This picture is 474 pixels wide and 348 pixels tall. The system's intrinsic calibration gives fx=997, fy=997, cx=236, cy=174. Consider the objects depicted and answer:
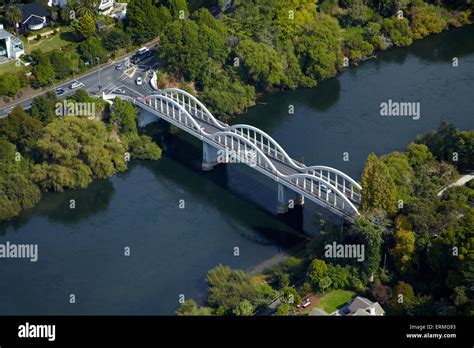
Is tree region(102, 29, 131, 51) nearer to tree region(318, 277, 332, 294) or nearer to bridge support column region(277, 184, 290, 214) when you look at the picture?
bridge support column region(277, 184, 290, 214)

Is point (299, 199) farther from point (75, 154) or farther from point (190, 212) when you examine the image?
point (75, 154)

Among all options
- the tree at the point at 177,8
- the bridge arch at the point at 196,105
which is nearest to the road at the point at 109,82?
the bridge arch at the point at 196,105

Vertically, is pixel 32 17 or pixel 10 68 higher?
pixel 32 17

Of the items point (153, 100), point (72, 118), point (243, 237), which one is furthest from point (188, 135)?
point (243, 237)

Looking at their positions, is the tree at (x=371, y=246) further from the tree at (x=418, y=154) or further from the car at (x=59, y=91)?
the car at (x=59, y=91)

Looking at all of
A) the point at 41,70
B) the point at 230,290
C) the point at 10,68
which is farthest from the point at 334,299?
the point at 10,68

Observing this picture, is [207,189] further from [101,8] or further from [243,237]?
[101,8]

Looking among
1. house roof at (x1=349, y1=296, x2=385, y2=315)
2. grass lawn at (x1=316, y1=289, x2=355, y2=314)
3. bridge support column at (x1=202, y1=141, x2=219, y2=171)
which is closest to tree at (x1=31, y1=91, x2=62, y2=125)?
bridge support column at (x1=202, y1=141, x2=219, y2=171)
